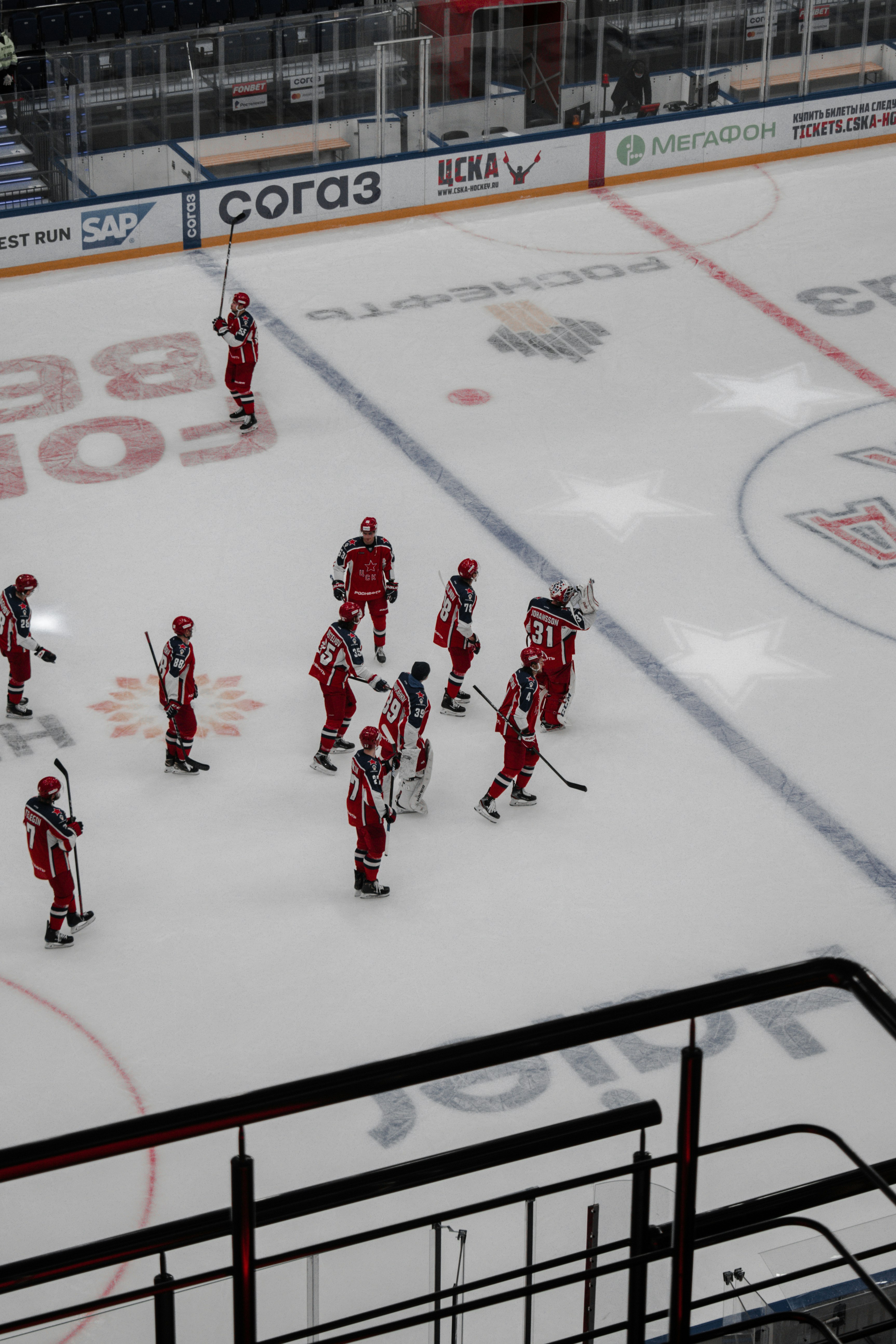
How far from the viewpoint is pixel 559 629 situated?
9.59m

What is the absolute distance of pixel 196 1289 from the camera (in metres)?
5.88

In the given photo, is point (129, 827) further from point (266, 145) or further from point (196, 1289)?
point (266, 145)

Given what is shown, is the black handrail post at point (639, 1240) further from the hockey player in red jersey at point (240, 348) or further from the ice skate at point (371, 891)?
the hockey player in red jersey at point (240, 348)

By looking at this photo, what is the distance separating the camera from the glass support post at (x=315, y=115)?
53.6 feet

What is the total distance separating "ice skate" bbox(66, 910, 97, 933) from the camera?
8.40 meters

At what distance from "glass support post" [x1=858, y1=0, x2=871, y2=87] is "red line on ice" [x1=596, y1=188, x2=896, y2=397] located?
2984 mm

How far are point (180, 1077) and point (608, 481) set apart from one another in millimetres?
6468

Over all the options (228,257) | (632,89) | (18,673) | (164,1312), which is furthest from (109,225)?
(164,1312)

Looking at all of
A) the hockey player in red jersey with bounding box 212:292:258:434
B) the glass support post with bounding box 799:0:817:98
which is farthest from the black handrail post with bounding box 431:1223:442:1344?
the glass support post with bounding box 799:0:817:98

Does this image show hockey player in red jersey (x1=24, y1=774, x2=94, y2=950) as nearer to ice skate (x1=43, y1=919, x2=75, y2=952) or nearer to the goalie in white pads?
ice skate (x1=43, y1=919, x2=75, y2=952)

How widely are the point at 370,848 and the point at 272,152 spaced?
387 inches

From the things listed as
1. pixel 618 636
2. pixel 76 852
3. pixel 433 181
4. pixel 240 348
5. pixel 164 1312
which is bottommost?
pixel 618 636

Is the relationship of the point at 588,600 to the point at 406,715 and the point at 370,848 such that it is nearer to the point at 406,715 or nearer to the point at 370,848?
the point at 406,715

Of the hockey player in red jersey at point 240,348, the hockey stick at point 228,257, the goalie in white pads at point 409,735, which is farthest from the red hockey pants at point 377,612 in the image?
the hockey stick at point 228,257
